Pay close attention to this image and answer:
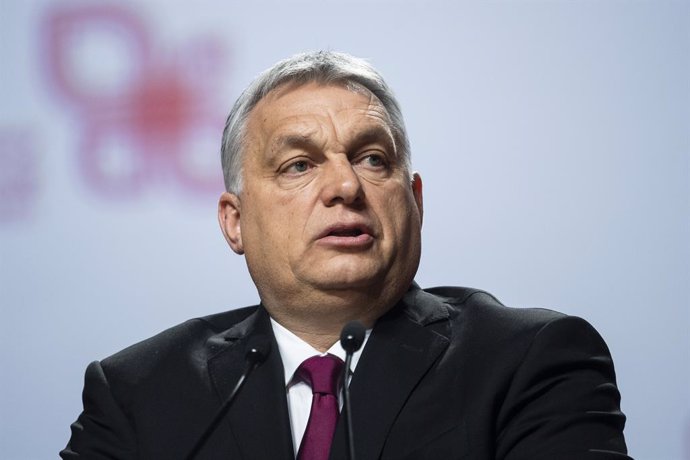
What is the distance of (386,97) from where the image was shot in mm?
2504

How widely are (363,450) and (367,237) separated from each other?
49cm

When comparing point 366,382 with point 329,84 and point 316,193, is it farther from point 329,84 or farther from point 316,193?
Result: point 329,84

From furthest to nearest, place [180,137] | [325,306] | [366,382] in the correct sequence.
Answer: [180,137] → [325,306] → [366,382]

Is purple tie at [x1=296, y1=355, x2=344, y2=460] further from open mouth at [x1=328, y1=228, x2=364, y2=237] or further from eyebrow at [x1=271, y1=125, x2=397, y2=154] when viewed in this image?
eyebrow at [x1=271, y1=125, x2=397, y2=154]

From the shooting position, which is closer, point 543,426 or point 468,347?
point 543,426

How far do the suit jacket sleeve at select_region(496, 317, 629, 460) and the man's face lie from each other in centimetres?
43

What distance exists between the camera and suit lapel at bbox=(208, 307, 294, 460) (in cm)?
216

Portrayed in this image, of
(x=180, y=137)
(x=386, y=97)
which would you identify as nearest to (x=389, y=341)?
(x=386, y=97)

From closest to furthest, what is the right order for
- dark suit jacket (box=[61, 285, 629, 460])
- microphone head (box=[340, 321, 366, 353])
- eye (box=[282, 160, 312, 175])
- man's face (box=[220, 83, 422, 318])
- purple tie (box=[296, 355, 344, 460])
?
microphone head (box=[340, 321, 366, 353]), dark suit jacket (box=[61, 285, 629, 460]), purple tie (box=[296, 355, 344, 460]), man's face (box=[220, 83, 422, 318]), eye (box=[282, 160, 312, 175])

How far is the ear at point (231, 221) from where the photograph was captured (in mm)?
2582

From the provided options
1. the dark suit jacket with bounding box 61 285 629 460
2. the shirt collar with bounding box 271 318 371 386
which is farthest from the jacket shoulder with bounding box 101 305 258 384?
the shirt collar with bounding box 271 318 371 386

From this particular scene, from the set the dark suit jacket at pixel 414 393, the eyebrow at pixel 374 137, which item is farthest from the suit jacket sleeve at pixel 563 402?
the eyebrow at pixel 374 137

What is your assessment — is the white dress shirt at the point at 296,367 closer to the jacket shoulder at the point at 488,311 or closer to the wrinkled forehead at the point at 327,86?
the jacket shoulder at the point at 488,311

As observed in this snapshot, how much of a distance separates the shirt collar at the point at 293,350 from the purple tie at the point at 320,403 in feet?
0.17
